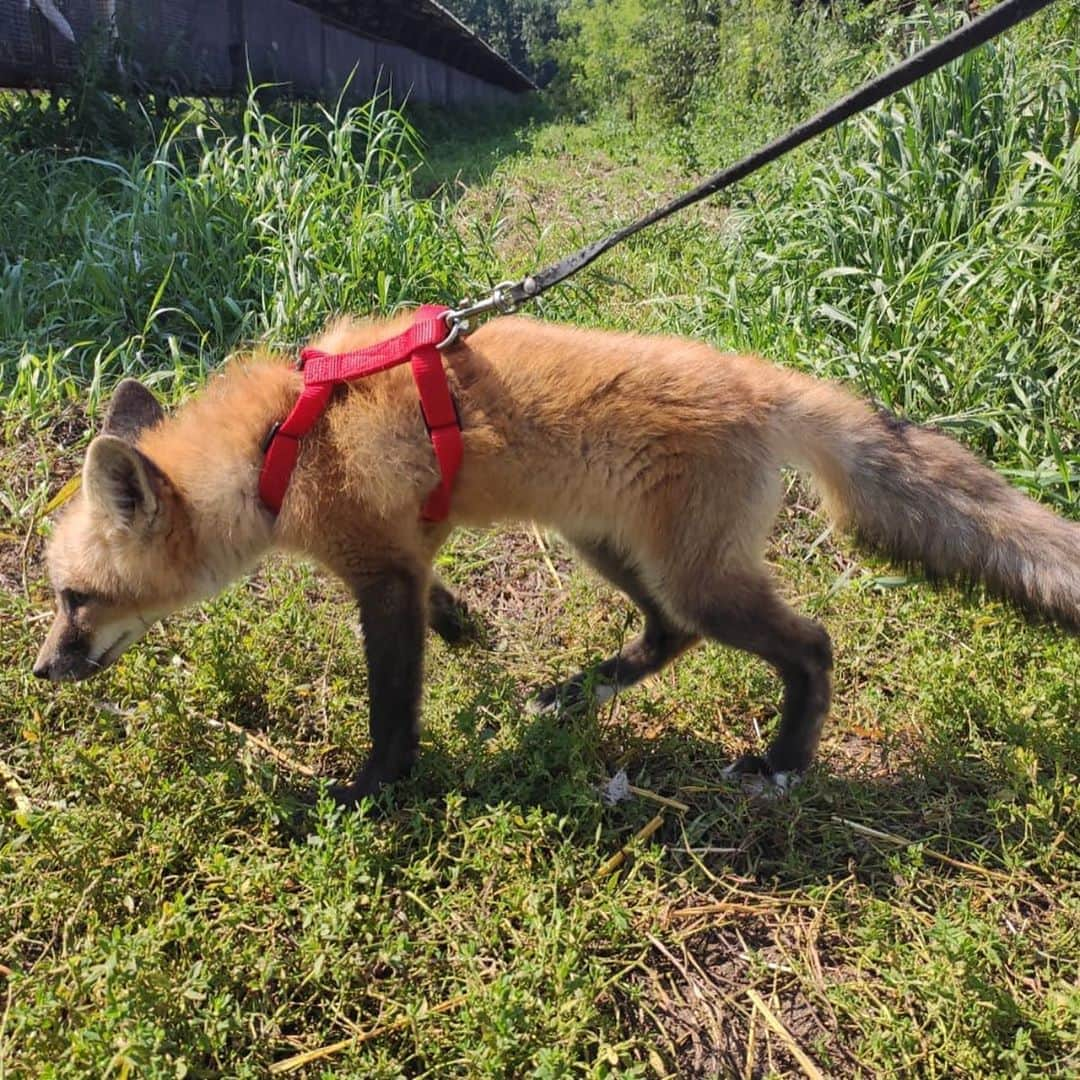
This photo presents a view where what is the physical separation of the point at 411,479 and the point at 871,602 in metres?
2.12

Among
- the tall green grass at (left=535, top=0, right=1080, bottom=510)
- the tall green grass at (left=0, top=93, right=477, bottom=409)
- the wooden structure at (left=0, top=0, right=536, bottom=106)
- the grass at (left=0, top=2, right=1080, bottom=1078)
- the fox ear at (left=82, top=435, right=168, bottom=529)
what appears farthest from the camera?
the wooden structure at (left=0, top=0, right=536, bottom=106)

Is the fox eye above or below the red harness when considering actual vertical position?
below

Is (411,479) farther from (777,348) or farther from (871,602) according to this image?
(777,348)

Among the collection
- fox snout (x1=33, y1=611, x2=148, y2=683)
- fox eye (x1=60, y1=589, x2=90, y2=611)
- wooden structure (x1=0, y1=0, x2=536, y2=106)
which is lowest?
fox snout (x1=33, y1=611, x2=148, y2=683)

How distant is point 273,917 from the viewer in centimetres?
238

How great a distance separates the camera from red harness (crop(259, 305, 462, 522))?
2787 mm

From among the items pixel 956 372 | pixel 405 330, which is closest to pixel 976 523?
pixel 956 372

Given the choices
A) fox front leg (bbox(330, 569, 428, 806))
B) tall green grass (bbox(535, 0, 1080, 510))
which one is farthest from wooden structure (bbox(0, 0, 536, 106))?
fox front leg (bbox(330, 569, 428, 806))

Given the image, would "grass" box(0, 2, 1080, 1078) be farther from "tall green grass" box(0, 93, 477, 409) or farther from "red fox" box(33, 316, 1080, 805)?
"red fox" box(33, 316, 1080, 805)

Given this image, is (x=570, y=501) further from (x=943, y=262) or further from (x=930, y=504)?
(x=943, y=262)

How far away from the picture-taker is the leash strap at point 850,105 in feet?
7.44

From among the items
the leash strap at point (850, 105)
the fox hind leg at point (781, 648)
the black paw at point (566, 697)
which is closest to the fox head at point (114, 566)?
the leash strap at point (850, 105)

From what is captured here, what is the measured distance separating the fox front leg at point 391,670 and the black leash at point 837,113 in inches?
33.9

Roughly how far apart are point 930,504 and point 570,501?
3.89 feet
